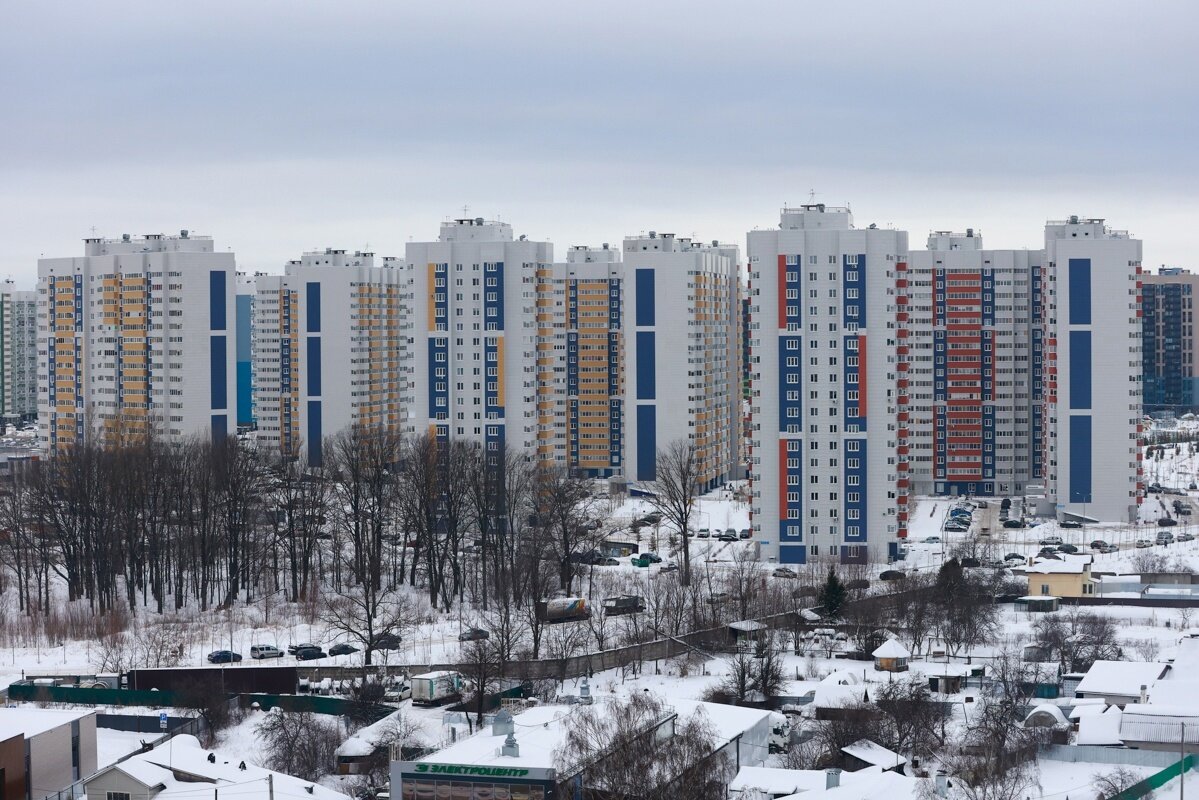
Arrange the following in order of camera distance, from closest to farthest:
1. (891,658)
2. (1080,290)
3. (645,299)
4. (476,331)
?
(891,658) → (1080,290) → (476,331) → (645,299)

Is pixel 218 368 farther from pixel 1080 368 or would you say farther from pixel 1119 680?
pixel 1119 680

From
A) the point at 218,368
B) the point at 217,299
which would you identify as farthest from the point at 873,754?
the point at 217,299

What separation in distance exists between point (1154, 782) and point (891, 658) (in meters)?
8.62

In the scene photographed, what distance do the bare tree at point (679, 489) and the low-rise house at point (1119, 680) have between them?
10.1 meters

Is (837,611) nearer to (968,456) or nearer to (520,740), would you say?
(520,740)

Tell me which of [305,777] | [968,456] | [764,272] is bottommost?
[305,777]

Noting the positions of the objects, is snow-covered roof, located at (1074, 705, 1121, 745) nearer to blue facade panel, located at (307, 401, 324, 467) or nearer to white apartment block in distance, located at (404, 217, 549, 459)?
white apartment block in distance, located at (404, 217, 549, 459)

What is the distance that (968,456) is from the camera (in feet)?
148

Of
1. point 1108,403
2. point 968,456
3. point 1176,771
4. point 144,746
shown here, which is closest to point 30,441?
point 968,456

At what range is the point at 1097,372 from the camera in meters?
38.9

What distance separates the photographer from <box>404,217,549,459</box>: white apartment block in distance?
133 ft

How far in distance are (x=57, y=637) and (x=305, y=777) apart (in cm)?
1036

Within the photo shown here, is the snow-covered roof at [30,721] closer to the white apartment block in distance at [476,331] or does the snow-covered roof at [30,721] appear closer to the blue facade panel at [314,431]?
the white apartment block in distance at [476,331]

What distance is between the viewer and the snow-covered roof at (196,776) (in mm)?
18203
